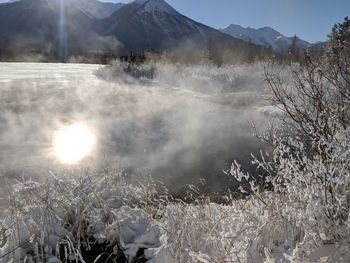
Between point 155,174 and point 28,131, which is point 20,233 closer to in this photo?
point 155,174

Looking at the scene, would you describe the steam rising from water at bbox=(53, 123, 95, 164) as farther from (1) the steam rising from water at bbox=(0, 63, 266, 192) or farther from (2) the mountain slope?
(2) the mountain slope

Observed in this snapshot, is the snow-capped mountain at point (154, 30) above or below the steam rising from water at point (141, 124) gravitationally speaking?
above

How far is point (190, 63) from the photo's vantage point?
87.2 feet

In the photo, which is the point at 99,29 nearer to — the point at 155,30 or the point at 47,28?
the point at 155,30

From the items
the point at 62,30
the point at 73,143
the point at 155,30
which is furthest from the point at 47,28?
the point at 73,143

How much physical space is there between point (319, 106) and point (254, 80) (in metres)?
15.7

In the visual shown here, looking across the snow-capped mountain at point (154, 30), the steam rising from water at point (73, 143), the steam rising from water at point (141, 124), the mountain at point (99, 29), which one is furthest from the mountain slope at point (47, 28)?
the steam rising from water at point (73, 143)

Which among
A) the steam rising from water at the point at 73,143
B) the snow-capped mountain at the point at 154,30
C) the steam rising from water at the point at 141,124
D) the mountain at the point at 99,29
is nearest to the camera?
the steam rising from water at the point at 141,124

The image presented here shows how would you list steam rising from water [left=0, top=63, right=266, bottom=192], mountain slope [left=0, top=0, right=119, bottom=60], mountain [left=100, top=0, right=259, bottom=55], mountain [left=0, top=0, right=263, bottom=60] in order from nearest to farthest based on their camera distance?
steam rising from water [left=0, top=63, right=266, bottom=192], mountain slope [left=0, top=0, right=119, bottom=60], mountain [left=0, top=0, right=263, bottom=60], mountain [left=100, top=0, right=259, bottom=55]

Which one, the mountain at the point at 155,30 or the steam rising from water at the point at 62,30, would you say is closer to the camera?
the steam rising from water at the point at 62,30

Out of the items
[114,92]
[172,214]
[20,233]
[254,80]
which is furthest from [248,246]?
[254,80]

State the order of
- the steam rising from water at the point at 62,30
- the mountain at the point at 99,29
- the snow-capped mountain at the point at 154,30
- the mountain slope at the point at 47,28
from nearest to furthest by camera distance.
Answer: the steam rising from water at the point at 62,30 < the mountain slope at the point at 47,28 < the mountain at the point at 99,29 < the snow-capped mountain at the point at 154,30

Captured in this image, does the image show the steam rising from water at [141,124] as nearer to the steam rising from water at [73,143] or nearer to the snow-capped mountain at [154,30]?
the steam rising from water at [73,143]

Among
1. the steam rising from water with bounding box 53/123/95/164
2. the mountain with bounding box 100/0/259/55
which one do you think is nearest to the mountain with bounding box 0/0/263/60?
the mountain with bounding box 100/0/259/55
